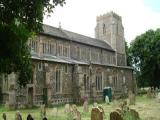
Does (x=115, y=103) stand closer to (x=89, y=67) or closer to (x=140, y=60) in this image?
(x=89, y=67)

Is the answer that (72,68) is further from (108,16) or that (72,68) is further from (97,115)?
(97,115)

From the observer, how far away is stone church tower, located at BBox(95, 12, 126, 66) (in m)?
57.0

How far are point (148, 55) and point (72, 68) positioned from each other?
22022mm

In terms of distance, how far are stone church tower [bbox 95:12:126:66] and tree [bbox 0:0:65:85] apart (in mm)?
45434

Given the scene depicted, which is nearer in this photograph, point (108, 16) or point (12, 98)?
point (12, 98)

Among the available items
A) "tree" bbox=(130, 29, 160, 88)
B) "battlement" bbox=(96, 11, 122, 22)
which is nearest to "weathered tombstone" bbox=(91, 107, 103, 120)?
"tree" bbox=(130, 29, 160, 88)

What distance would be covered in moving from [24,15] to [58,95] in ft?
84.0

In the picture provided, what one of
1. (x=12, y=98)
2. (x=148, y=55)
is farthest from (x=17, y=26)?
(x=148, y=55)

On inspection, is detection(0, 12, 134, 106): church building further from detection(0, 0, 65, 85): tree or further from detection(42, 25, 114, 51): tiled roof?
detection(0, 0, 65, 85): tree

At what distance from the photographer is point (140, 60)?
195 feet

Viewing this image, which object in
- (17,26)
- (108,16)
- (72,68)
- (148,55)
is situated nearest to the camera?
(17,26)

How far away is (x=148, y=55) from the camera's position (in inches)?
2227

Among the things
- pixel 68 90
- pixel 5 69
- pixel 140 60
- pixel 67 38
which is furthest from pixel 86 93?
pixel 5 69

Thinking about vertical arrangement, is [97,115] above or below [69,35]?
below
